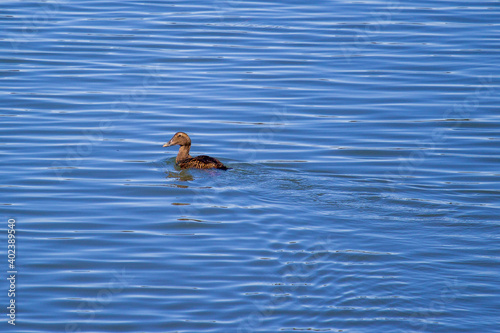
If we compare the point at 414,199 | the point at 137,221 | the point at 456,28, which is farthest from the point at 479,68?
the point at 137,221

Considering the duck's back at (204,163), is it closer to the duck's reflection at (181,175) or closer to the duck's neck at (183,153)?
the duck's reflection at (181,175)

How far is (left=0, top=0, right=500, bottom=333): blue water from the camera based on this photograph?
9.73 metres

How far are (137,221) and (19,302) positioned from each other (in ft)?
9.74

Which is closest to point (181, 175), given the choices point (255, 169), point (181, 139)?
point (181, 139)

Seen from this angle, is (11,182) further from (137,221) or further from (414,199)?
(414,199)

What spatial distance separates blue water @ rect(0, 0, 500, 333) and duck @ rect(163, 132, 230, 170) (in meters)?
0.17

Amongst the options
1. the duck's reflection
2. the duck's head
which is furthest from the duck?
the duck's reflection

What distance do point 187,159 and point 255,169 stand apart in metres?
1.29

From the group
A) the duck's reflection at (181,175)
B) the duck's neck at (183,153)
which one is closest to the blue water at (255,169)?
the duck's reflection at (181,175)

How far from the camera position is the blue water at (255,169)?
9.73 metres

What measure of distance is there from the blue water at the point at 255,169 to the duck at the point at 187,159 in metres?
0.17

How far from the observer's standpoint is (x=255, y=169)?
14648 millimetres

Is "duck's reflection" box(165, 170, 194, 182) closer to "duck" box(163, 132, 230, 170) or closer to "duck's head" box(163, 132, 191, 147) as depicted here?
"duck" box(163, 132, 230, 170)

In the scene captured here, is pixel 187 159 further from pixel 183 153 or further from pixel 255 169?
pixel 255 169
